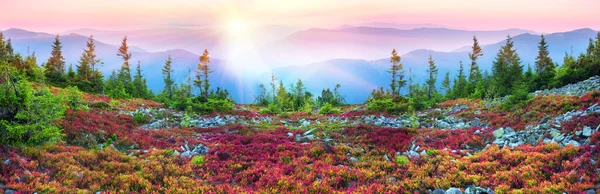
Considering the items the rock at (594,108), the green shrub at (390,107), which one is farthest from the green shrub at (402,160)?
the green shrub at (390,107)

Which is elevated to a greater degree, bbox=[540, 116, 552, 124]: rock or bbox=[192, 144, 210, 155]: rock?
bbox=[540, 116, 552, 124]: rock

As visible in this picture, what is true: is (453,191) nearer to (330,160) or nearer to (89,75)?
(330,160)

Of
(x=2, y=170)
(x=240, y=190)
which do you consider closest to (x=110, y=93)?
(x=2, y=170)

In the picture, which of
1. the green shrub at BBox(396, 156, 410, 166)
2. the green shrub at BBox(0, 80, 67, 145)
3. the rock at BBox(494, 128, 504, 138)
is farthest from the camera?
the rock at BBox(494, 128, 504, 138)

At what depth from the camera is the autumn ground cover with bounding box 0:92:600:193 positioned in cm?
806

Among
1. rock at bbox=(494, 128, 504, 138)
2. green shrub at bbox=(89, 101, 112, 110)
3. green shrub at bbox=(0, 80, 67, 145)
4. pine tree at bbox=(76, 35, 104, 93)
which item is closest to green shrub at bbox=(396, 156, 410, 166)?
rock at bbox=(494, 128, 504, 138)

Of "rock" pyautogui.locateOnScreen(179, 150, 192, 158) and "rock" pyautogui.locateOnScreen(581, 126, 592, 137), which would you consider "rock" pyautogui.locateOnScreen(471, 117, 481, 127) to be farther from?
"rock" pyautogui.locateOnScreen(179, 150, 192, 158)

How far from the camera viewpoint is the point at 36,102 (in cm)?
1067

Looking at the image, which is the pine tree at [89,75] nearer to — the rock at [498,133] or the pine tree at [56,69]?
the pine tree at [56,69]

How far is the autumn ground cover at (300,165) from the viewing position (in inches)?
317

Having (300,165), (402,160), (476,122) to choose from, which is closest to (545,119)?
(476,122)

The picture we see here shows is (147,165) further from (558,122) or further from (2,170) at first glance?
(558,122)

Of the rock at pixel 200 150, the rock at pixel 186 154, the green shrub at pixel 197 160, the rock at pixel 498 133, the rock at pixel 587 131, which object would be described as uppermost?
the rock at pixel 587 131

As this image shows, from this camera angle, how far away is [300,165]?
35.3 ft
